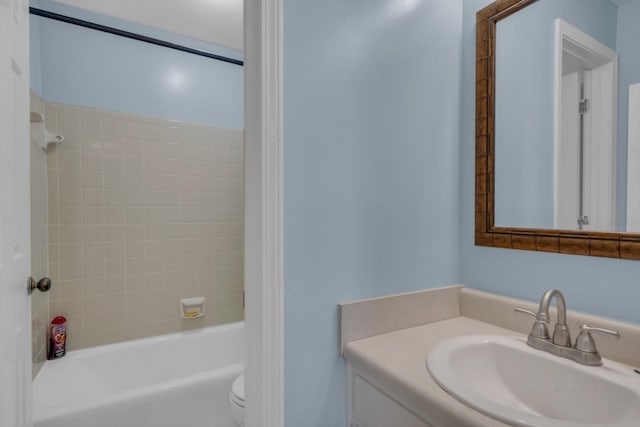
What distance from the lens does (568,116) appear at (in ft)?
3.14

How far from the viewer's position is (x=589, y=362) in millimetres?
773

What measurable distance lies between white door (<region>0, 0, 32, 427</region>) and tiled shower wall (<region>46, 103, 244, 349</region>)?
3.22 ft

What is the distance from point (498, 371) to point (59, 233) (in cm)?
226

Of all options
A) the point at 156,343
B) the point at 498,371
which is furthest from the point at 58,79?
the point at 498,371

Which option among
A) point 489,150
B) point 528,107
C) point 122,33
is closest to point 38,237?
point 122,33

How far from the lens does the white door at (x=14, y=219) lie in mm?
844

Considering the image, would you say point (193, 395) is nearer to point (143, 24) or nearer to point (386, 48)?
point (386, 48)

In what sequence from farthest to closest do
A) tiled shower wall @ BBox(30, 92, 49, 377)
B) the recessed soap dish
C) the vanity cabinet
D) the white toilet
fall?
the recessed soap dish
tiled shower wall @ BBox(30, 92, 49, 377)
the white toilet
the vanity cabinet

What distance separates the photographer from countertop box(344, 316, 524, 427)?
0.64m

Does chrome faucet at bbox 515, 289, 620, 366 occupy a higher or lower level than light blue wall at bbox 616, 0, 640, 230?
lower

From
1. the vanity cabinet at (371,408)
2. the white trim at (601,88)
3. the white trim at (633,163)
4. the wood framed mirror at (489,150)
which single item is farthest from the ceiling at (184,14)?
the vanity cabinet at (371,408)

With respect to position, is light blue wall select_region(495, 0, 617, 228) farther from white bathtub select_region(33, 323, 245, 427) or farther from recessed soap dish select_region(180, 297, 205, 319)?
recessed soap dish select_region(180, 297, 205, 319)

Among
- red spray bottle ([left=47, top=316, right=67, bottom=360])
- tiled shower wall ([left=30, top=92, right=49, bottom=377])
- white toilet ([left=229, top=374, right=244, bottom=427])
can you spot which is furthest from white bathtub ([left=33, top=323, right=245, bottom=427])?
white toilet ([left=229, top=374, right=244, bottom=427])

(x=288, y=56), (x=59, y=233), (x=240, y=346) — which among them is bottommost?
(x=240, y=346)
